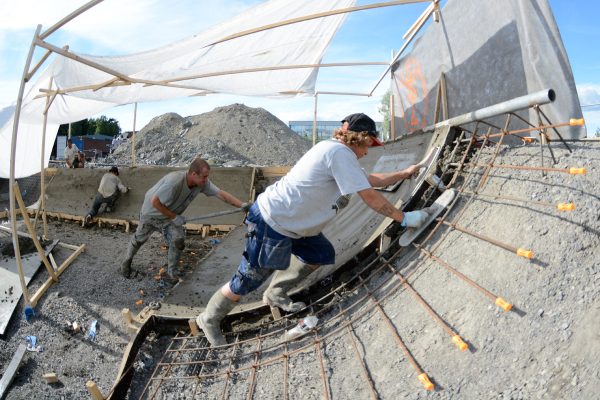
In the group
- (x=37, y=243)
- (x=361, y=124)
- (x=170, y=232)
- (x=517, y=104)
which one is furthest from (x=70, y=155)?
(x=517, y=104)

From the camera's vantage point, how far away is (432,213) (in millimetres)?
3064

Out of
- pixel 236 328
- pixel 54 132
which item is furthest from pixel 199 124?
pixel 236 328

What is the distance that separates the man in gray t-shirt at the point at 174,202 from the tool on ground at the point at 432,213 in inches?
84.4

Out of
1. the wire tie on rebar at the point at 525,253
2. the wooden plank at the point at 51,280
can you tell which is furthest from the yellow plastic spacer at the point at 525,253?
the wooden plank at the point at 51,280

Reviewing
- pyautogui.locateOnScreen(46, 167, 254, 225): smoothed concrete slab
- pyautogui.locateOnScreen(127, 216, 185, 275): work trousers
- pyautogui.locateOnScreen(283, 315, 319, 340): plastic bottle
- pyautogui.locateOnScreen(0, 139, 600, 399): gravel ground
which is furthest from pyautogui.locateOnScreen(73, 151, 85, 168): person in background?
pyautogui.locateOnScreen(283, 315, 319, 340): plastic bottle

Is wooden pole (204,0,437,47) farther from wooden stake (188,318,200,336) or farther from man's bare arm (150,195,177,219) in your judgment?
wooden stake (188,318,200,336)

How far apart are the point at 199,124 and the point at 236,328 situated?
2337 centimetres

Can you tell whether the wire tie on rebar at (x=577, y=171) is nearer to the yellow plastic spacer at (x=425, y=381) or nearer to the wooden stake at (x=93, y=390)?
the yellow plastic spacer at (x=425, y=381)

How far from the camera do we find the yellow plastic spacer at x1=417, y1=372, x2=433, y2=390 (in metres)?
2.13

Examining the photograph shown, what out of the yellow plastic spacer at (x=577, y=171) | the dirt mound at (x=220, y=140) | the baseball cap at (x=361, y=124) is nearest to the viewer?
the yellow plastic spacer at (x=577, y=171)

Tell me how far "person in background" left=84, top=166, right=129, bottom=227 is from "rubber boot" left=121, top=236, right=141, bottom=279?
2.94m

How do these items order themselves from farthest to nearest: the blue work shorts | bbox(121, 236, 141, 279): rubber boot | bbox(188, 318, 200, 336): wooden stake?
bbox(121, 236, 141, 279): rubber boot
bbox(188, 318, 200, 336): wooden stake
the blue work shorts

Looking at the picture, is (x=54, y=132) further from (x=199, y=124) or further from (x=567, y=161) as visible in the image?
(x=199, y=124)

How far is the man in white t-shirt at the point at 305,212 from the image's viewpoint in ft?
8.57
